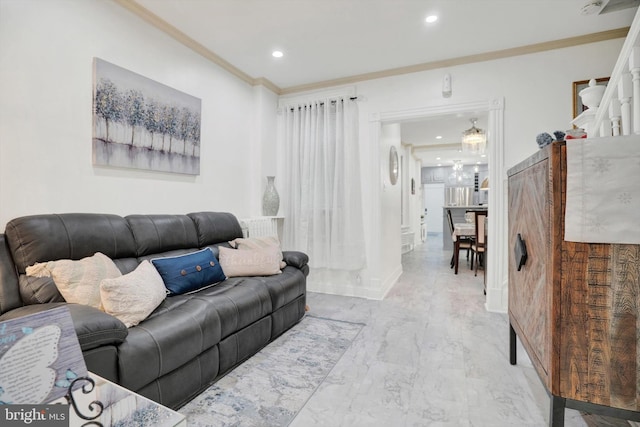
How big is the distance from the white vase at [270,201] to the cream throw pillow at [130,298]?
205 centimetres

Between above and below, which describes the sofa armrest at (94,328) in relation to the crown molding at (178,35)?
below

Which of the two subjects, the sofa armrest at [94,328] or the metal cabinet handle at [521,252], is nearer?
the sofa armrest at [94,328]

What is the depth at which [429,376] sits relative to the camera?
6.54 ft

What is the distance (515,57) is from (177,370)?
12.9ft

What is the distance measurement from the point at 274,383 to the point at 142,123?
220cm

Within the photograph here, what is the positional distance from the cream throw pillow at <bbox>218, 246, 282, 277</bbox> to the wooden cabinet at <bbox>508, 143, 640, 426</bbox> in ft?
6.35

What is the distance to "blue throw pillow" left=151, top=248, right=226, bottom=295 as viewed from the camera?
2.12 meters

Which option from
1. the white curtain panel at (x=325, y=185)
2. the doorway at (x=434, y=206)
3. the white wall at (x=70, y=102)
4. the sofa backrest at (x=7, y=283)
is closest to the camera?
the sofa backrest at (x=7, y=283)

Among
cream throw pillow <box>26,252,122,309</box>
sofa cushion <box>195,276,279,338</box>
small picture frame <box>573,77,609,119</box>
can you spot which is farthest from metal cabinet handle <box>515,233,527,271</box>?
cream throw pillow <box>26,252,122,309</box>

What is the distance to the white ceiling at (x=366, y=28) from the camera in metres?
2.47

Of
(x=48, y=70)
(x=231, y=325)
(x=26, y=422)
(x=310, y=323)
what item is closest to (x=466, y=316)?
(x=310, y=323)

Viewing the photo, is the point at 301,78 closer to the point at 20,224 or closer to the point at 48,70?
the point at 48,70

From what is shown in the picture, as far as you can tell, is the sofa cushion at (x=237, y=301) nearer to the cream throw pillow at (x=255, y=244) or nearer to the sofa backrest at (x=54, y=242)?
the cream throw pillow at (x=255, y=244)

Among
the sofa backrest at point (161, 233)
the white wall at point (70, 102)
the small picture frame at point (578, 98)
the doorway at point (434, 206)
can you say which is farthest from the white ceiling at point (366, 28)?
the doorway at point (434, 206)
